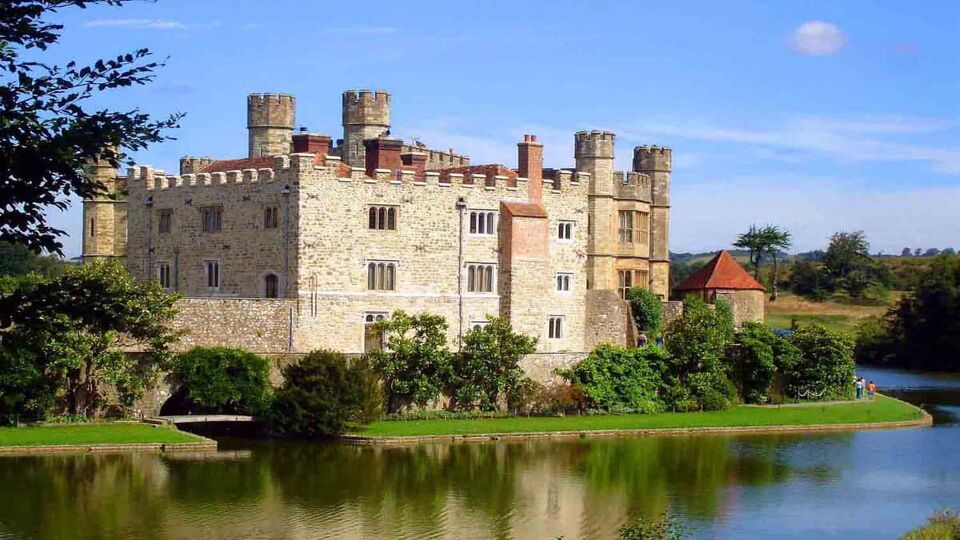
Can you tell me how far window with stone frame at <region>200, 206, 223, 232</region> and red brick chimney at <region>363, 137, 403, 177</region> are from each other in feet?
17.4

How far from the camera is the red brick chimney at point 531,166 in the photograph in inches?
2128

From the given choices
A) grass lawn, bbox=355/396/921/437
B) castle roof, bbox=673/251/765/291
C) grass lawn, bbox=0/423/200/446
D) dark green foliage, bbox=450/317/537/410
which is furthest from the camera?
castle roof, bbox=673/251/765/291

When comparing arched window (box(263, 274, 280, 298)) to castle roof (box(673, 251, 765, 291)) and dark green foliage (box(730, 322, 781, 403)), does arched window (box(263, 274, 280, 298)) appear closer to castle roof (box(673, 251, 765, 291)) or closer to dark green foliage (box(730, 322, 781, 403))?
dark green foliage (box(730, 322, 781, 403))

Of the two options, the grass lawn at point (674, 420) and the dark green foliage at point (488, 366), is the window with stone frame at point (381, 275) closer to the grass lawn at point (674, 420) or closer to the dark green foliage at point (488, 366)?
the dark green foliage at point (488, 366)

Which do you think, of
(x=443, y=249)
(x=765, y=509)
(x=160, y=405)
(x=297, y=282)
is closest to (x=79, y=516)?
(x=160, y=405)

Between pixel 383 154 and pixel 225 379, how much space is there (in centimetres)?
1136

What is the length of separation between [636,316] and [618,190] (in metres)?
5.87

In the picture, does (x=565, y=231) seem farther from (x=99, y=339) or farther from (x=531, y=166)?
(x=99, y=339)

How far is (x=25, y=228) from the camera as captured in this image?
59.3ft

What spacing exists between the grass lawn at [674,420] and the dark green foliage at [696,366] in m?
0.80

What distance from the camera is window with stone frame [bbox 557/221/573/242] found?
55.0 metres

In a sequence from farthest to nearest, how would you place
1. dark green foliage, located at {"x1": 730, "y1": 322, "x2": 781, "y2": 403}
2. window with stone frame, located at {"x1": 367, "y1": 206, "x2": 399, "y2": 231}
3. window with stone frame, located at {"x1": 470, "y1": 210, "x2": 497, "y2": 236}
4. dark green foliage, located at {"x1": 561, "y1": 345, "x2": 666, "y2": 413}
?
1. dark green foliage, located at {"x1": 730, "y1": 322, "x2": 781, "y2": 403}
2. window with stone frame, located at {"x1": 470, "y1": 210, "x2": 497, "y2": 236}
3. window with stone frame, located at {"x1": 367, "y1": 206, "x2": 399, "y2": 231}
4. dark green foliage, located at {"x1": 561, "y1": 345, "x2": 666, "y2": 413}

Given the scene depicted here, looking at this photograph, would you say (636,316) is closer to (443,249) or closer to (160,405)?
(443,249)

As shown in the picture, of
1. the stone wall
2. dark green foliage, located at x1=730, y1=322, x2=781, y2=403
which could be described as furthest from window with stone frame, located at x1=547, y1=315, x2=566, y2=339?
the stone wall
